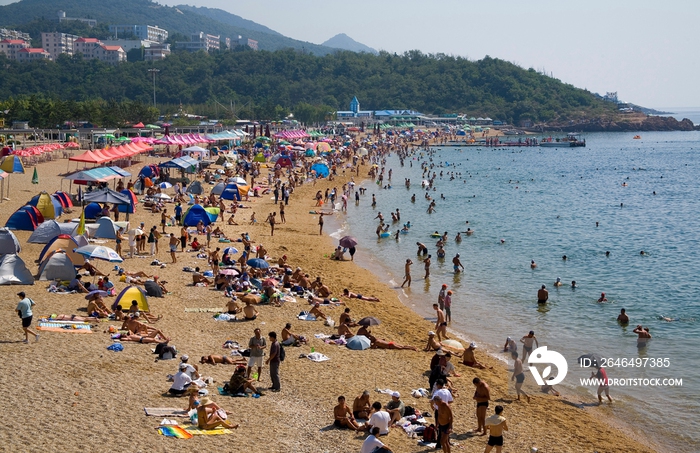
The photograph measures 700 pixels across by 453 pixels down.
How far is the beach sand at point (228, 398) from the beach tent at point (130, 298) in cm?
55

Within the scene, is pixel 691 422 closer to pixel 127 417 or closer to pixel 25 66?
pixel 127 417

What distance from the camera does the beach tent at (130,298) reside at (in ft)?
47.1

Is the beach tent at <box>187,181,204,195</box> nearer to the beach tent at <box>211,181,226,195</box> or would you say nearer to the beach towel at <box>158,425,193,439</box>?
the beach tent at <box>211,181,226,195</box>

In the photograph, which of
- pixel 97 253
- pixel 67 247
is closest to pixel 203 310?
pixel 97 253

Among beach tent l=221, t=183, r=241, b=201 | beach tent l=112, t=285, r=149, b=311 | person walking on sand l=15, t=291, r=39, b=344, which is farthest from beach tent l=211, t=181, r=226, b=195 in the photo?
person walking on sand l=15, t=291, r=39, b=344

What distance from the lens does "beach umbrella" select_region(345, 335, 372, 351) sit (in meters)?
14.2

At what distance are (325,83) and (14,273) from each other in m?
136

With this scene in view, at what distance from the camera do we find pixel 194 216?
23.9 m

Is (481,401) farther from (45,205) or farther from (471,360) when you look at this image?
(45,205)

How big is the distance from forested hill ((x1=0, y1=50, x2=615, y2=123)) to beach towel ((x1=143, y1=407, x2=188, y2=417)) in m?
111

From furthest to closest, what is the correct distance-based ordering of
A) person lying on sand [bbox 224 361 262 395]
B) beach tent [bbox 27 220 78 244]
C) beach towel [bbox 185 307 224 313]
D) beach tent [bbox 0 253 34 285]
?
beach tent [bbox 27 220 78 244], beach tent [bbox 0 253 34 285], beach towel [bbox 185 307 224 313], person lying on sand [bbox 224 361 262 395]

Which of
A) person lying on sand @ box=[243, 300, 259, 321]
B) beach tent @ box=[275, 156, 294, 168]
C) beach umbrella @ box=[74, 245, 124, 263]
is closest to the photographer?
person lying on sand @ box=[243, 300, 259, 321]

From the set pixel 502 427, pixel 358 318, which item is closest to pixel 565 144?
pixel 358 318

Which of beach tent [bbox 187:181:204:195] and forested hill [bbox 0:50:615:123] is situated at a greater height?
forested hill [bbox 0:50:615:123]
